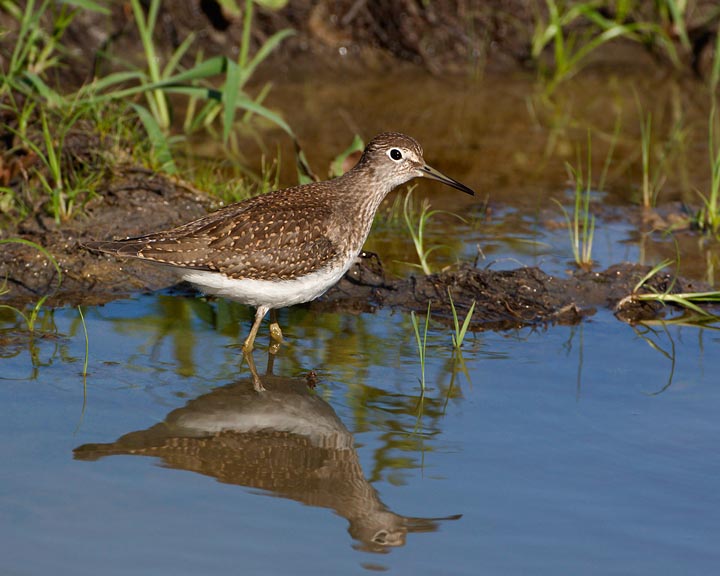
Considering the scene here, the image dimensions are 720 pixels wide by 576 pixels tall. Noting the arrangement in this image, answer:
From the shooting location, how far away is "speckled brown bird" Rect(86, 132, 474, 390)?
6906 mm

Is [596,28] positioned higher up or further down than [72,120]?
higher up

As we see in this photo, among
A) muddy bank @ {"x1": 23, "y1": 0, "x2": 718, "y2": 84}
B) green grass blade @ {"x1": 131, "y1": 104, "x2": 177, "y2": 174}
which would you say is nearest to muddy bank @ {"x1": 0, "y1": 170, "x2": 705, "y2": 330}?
green grass blade @ {"x1": 131, "y1": 104, "x2": 177, "y2": 174}

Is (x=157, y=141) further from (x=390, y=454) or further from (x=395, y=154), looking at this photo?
(x=390, y=454)

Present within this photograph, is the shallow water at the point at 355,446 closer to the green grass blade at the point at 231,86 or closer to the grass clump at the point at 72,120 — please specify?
the grass clump at the point at 72,120

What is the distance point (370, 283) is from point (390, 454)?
2735 millimetres

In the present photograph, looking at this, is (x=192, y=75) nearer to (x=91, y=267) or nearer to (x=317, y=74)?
(x=91, y=267)

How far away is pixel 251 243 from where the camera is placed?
23.1 ft

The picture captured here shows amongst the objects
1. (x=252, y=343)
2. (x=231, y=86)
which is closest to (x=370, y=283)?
(x=252, y=343)

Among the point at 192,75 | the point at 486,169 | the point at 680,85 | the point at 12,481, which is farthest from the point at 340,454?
the point at 680,85

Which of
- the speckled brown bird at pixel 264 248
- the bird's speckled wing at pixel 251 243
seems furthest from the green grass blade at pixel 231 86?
the bird's speckled wing at pixel 251 243

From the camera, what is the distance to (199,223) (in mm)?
7180

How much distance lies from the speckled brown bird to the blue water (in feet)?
1.47

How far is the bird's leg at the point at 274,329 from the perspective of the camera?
24.2ft

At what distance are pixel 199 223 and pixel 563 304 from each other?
2.78 meters
